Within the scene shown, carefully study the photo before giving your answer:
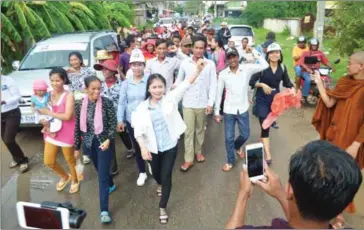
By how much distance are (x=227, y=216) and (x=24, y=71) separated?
5054 millimetres

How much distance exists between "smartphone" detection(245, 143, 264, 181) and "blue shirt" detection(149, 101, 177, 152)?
174 centimetres

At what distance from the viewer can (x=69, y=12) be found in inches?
504

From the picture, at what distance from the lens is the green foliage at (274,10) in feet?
108

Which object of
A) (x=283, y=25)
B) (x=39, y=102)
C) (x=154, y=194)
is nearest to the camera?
(x=39, y=102)

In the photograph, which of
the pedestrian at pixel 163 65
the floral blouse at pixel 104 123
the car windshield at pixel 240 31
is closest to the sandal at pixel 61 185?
the floral blouse at pixel 104 123

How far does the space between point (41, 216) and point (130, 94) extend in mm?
3300

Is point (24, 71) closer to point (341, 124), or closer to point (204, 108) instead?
point (204, 108)

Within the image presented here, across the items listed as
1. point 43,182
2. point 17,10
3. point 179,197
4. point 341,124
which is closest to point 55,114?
point 43,182

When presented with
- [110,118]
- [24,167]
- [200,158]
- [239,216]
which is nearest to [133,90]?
[110,118]

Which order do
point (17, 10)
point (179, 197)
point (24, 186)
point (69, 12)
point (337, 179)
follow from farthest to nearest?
point (69, 12) → point (17, 10) → point (24, 186) → point (179, 197) → point (337, 179)

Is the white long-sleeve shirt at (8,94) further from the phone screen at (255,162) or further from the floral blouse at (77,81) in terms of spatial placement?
the phone screen at (255,162)

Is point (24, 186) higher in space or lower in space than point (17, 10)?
lower

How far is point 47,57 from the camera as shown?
745 cm

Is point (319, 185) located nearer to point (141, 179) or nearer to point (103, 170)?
point (103, 170)
